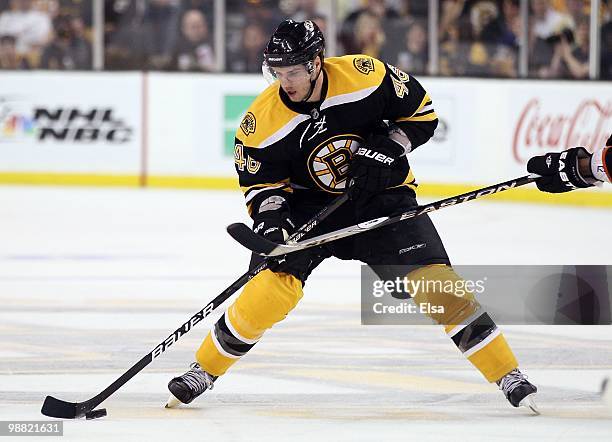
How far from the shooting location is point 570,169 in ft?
11.1

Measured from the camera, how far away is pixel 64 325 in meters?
4.83

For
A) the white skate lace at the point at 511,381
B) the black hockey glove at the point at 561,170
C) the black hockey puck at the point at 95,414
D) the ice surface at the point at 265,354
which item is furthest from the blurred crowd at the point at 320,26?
the black hockey puck at the point at 95,414

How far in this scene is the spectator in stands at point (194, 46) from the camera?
10.3m

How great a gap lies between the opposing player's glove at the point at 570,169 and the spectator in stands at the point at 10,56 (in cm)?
751

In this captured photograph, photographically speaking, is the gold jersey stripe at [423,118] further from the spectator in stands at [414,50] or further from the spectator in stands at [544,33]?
the spectator in stands at [414,50]

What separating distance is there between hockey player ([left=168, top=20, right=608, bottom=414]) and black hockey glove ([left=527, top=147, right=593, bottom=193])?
17 millimetres

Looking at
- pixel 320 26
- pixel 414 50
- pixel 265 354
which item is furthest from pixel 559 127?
pixel 265 354

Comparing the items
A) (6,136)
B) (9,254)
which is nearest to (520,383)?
(9,254)

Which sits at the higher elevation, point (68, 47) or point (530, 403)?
point (68, 47)

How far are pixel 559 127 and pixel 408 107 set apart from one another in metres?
5.75

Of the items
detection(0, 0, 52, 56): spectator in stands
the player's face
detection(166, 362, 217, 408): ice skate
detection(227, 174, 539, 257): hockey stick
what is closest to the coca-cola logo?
detection(0, 0, 52, 56): spectator in stands

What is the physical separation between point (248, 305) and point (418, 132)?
70cm

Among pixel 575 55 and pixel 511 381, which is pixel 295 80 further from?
pixel 575 55

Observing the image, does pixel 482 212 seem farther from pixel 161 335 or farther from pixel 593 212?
pixel 161 335
